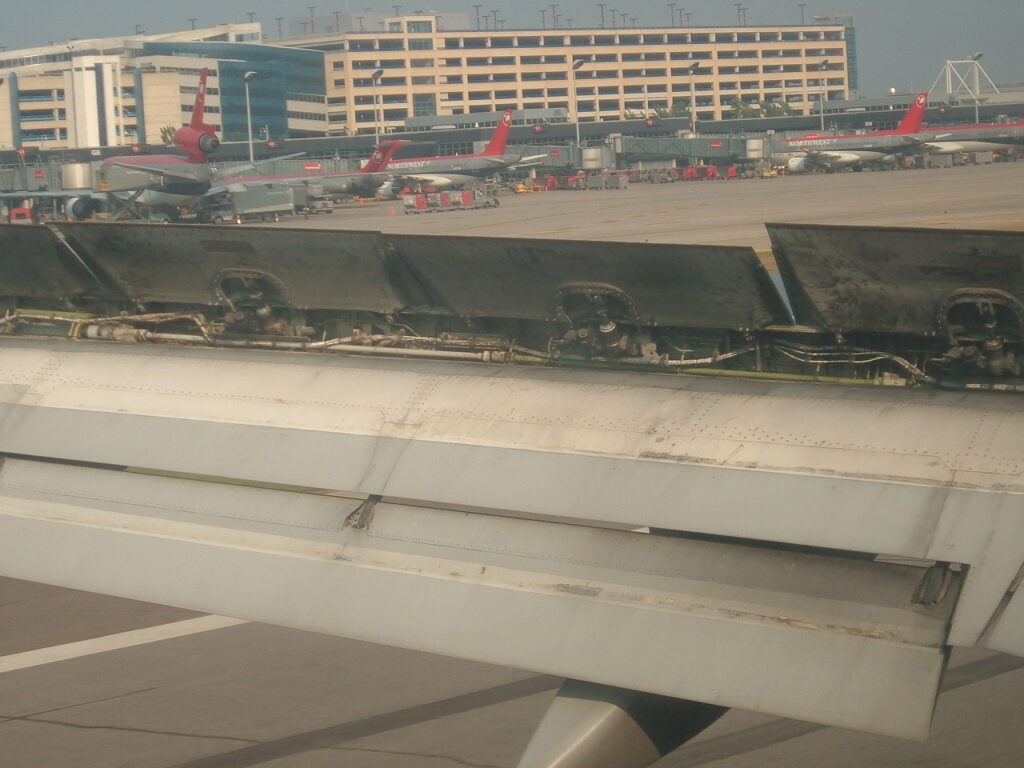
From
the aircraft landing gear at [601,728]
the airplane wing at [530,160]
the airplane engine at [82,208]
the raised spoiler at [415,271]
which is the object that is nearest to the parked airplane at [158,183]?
the airplane engine at [82,208]

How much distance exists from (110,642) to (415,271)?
4916 millimetres

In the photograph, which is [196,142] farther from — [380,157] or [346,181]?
[380,157]

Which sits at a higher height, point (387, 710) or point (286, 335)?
point (286, 335)

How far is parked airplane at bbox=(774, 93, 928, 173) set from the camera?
303 ft

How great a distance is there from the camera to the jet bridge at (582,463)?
11.7 ft

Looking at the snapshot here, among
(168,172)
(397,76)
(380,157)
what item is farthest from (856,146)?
(397,76)

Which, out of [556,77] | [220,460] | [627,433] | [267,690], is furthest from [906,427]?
[556,77]

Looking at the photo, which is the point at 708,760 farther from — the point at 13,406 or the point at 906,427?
the point at 13,406

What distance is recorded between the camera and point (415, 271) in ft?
19.7

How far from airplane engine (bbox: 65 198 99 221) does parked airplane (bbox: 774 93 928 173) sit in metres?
54.2

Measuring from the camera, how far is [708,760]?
6516 millimetres

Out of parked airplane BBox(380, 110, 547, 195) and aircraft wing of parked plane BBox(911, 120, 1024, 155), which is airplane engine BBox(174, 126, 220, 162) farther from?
aircraft wing of parked plane BBox(911, 120, 1024, 155)

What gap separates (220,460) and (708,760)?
129 inches

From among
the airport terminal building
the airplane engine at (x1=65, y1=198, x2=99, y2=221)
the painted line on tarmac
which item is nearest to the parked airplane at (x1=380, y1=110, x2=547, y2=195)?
the airport terminal building
